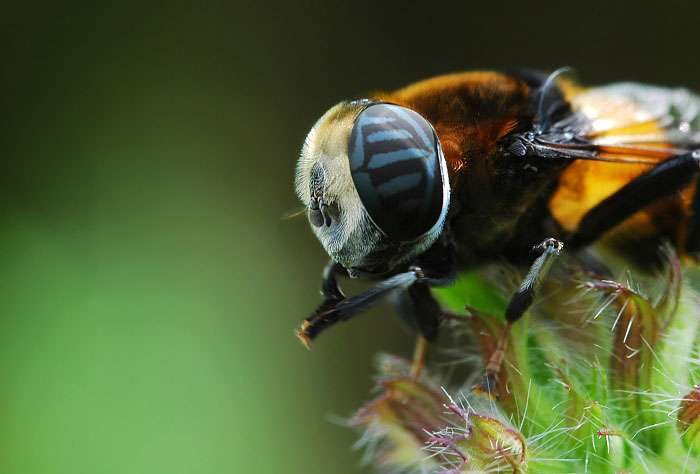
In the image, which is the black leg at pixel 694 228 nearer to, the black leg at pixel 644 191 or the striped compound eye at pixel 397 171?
the black leg at pixel 644 191

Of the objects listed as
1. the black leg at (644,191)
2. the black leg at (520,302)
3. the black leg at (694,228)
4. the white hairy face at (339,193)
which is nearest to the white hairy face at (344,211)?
the white hairy face at (339,193)

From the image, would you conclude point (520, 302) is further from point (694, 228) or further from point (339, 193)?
point (694, 228)

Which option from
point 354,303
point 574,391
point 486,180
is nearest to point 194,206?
point 486,180

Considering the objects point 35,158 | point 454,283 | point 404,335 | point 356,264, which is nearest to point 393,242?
point 356,264

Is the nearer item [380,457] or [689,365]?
[689,365]

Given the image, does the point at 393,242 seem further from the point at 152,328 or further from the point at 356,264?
the point at 152,328

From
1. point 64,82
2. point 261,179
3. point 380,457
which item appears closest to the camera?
point 380,457
